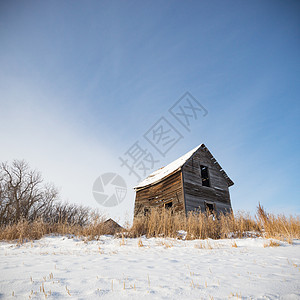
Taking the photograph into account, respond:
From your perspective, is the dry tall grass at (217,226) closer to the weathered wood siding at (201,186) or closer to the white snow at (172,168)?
the weathered wood siding at (201,186)

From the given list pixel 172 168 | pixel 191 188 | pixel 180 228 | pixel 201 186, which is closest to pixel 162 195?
pixel 172 168

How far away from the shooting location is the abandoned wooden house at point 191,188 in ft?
39.6

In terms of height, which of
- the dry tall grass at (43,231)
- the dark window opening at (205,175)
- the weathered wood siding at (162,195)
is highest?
the dark window opening at (205,175)

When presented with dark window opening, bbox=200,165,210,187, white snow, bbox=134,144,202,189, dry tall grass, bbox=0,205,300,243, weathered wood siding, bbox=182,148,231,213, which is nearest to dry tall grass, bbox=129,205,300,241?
dry tall grass, bbox=0,205,300,243

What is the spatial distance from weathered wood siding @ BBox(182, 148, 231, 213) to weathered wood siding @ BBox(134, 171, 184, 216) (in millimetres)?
561

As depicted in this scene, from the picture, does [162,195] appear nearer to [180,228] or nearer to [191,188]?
[191,188]

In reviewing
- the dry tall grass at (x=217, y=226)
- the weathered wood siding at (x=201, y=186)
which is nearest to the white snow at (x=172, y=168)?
the weathered wood siding at (x=201, y=186)

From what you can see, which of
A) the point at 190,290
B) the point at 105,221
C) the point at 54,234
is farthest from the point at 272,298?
the point at 54,234

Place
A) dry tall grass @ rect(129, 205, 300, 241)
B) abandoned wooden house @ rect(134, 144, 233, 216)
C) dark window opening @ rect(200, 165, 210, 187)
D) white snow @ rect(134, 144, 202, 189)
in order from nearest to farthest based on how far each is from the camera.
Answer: dry tall grass @ rect(129, 205, 300, 241), abandoned wooden house @ rect(134, 144, 233, 216), white snow @ rect(134, 144, 202, 189), dark window opening @ rect(200, 165, 210, 187)

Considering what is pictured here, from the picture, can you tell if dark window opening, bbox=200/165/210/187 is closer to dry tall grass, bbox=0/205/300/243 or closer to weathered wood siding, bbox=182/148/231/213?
weathered wood siding, bbox=182/148/231/213

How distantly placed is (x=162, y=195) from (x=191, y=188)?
2.60 m

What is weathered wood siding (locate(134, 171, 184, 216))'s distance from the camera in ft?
39.7

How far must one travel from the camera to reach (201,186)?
Result: 514 inches

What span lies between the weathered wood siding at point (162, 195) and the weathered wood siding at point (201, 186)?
561 millimetres
